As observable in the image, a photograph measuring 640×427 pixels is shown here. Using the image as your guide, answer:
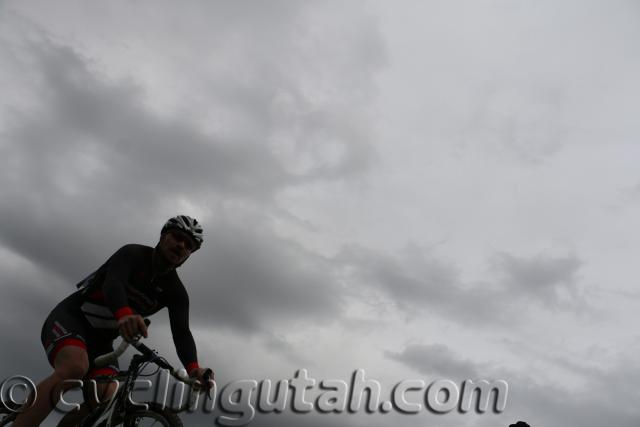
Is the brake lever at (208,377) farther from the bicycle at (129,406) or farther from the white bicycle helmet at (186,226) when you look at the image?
the white bicycle helmet at (186,226)

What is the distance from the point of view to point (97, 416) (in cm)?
607

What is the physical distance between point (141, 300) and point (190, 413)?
→ 165 cm

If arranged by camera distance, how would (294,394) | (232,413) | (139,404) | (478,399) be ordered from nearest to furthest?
(139,404), (232,413), (294,394), (478,399)

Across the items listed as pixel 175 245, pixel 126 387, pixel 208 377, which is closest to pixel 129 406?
pixel 126 387

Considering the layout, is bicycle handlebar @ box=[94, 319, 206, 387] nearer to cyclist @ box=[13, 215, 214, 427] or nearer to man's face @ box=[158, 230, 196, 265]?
cyclist @ box=[13, 215, 214, 427]

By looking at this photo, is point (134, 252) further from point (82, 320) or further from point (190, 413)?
point (190, 413)

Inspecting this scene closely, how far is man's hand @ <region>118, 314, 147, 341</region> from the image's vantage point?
18.0 feet

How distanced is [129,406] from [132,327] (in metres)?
0.99

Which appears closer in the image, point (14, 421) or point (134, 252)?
point (14, 421)

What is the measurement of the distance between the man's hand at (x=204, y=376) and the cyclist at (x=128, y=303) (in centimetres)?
2

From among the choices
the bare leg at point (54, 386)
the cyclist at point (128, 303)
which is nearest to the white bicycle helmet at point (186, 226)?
the cyclist at point (128, 303)

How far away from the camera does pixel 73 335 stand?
20.9ft

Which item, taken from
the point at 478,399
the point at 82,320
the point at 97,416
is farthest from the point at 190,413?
the point at 478,399

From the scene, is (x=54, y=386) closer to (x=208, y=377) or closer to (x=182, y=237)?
(x=208, y=377)
